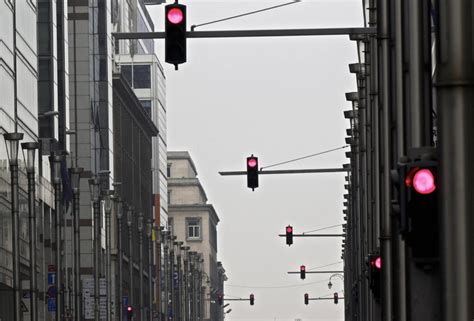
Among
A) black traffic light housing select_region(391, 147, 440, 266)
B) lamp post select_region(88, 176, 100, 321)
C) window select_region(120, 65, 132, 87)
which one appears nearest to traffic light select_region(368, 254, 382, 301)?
black traffic light housing select_region(391, 147, 440, 266)

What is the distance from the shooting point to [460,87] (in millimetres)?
11336

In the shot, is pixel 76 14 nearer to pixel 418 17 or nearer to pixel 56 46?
pixel 56 46

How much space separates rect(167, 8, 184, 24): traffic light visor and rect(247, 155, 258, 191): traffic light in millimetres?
19764

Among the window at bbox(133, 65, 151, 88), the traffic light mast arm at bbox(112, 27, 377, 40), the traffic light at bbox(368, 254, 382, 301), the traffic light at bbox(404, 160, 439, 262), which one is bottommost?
the traffic light at bbox(404, 160, 439, 262)

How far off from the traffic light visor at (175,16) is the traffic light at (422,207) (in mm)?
13225

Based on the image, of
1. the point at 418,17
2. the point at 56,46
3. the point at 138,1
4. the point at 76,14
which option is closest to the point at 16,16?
the point at 56,46

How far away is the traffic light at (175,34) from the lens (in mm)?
25830

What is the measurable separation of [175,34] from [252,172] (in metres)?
20.5

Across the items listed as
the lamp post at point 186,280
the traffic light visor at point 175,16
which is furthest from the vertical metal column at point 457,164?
the lamp post at point 186,280

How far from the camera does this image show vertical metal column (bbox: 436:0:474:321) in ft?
37.1

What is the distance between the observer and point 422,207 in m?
12.6

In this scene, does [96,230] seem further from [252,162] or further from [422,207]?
[422,207]

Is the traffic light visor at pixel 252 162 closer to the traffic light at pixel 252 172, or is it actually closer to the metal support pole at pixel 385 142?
the traffic light at pixel 252 172

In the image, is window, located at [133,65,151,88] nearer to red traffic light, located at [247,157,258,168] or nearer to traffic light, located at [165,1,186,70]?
red traffic light, located at [247,157,258,168]
